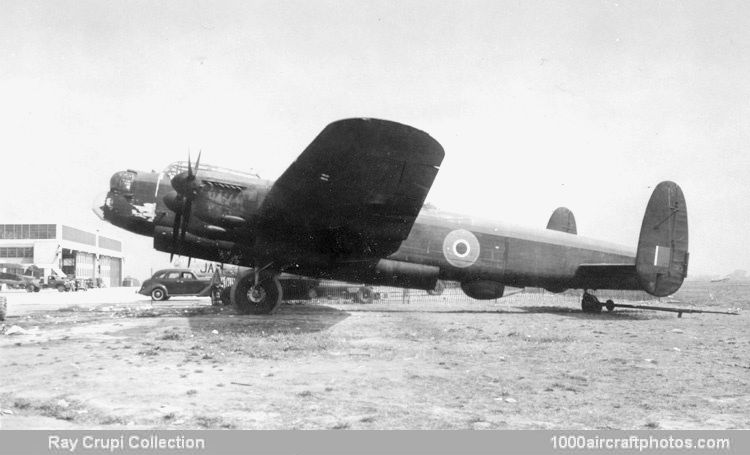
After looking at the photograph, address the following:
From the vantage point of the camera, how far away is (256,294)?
1248 cm

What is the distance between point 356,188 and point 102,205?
6.20 meters

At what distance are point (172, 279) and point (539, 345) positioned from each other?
19.9 metres

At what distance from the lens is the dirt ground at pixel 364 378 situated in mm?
4027

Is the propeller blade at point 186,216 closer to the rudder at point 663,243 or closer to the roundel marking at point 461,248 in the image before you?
the roundel marking at point 461,248

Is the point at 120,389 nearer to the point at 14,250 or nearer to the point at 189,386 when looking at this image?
the point at 189,386

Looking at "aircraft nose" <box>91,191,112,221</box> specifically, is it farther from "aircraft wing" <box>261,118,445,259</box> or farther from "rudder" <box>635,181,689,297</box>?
"rudder" <box>635,181,689,297</box>

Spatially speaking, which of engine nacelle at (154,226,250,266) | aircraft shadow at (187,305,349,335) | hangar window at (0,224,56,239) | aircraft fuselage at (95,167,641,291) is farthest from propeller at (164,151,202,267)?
hangar window at (0,224,56,239)

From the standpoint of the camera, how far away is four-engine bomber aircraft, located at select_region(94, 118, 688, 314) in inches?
400

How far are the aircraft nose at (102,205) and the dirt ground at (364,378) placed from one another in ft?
11.0

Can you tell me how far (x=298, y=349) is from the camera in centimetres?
729

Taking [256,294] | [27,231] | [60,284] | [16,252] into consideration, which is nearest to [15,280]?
[60,284]

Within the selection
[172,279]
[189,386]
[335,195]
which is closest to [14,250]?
[172,279]

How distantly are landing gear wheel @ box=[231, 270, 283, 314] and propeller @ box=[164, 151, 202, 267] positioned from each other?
68.2 inches

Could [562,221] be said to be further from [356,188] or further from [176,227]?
[176,227]
